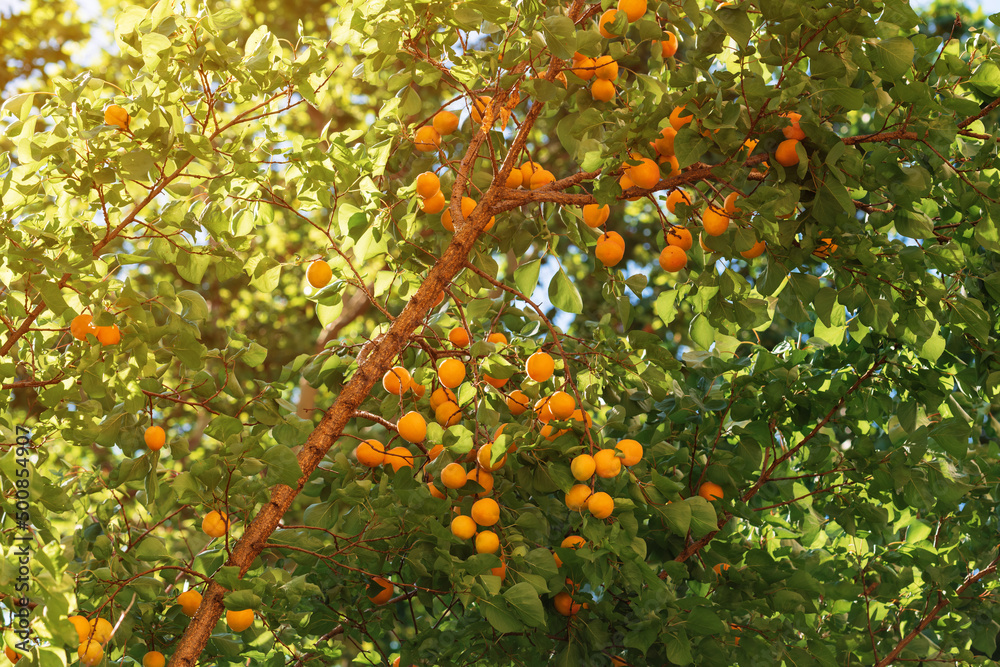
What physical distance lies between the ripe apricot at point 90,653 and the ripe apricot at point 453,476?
0.71m

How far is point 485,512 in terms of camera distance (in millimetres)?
1562

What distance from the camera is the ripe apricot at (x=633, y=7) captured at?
1.57 meters

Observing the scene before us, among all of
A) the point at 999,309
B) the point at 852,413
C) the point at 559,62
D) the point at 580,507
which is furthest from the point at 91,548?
the point at 999,309

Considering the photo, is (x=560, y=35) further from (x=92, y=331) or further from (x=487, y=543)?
(x=92, y=331)

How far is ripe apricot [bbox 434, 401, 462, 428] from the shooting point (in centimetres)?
174

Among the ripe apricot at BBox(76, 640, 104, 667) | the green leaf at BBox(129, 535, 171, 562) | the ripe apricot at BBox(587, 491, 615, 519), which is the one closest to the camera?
the ripe apricot at BBox(76, 640, 104, 667)

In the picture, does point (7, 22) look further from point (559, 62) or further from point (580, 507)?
point (580, 507)

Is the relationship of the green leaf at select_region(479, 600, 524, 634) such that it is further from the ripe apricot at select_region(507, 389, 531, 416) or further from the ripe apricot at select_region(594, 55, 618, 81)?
the ripe apricot at select_region(594, 55, 618, 81)

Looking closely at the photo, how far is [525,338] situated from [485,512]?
0.43 meters

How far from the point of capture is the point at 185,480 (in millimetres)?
1475

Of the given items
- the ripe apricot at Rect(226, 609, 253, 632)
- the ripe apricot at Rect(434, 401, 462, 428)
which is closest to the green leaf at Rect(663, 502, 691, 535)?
the ripe apricot at Rect(434, 401, 462, 428)

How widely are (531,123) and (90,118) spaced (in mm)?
929

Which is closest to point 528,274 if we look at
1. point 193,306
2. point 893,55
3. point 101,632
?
point 193,306

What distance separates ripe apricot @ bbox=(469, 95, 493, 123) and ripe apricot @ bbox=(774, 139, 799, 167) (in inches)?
26.9
